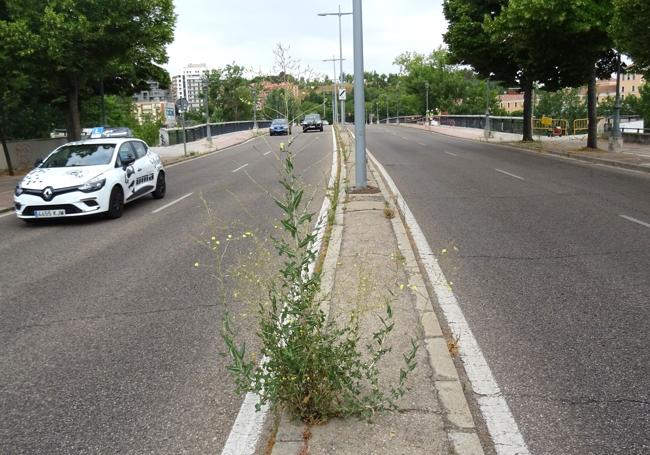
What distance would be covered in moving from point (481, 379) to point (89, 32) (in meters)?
19.6

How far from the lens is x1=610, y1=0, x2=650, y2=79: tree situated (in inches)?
594

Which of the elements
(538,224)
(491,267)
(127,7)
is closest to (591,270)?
(491,267)

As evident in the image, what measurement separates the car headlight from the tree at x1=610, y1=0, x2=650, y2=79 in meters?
13.1

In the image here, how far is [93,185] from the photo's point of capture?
1121cm

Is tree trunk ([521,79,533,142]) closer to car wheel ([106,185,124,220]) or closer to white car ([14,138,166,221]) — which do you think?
white car ([14,138,166,221])

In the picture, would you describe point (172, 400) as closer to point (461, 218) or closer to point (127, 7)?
point (461, 218)

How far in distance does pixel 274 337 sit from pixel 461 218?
24.5 ft

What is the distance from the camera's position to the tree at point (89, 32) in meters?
19.5

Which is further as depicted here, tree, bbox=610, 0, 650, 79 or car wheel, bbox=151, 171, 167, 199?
tree, bbox=610, 0, 650, 79

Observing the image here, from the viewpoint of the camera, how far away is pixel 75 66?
72.1 feet

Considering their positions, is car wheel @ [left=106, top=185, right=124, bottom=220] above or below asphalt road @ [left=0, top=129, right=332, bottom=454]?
above

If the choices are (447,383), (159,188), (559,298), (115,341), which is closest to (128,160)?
(159,188)

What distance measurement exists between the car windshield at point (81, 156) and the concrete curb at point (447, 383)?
8.04m

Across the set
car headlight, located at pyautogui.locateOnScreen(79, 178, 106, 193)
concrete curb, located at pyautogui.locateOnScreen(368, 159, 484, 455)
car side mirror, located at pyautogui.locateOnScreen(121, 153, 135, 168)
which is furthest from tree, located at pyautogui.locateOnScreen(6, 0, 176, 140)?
concrete curb, located at pyautogui.locateOnScreen(368, 159, 484, 455)
